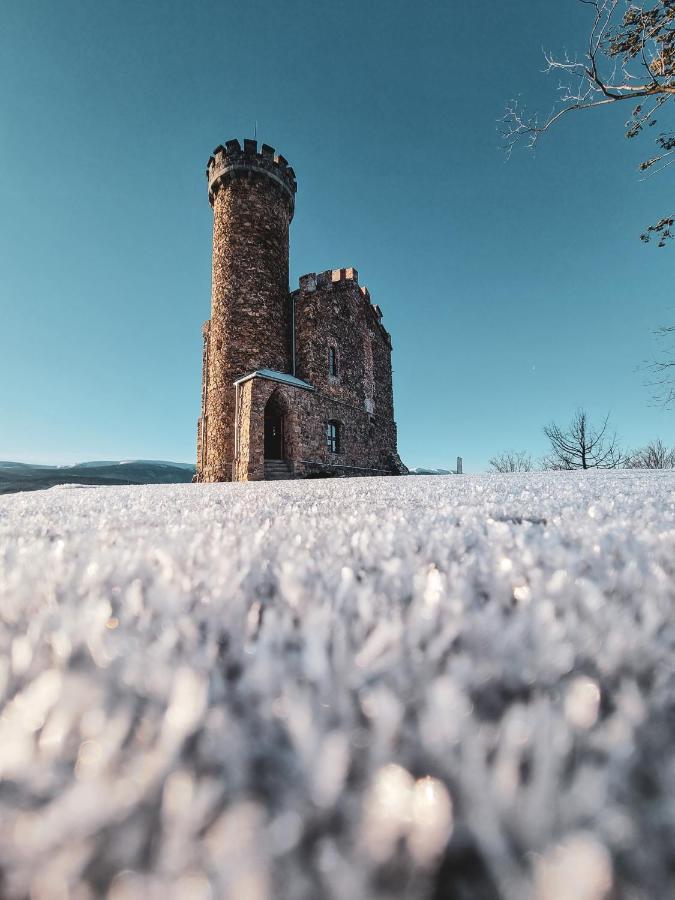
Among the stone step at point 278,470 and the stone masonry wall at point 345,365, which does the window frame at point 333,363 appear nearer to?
the stone masonry wall at point 345,365

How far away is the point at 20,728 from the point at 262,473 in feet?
33.6

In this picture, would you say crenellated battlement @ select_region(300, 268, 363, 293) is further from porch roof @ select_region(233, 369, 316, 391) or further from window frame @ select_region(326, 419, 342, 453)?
window frame @ select_region(326, 419, 342, 453)

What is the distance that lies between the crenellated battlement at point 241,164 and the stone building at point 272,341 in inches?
1.4

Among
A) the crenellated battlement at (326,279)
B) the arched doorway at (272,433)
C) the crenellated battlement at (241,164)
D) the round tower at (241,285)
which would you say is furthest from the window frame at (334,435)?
the crenellated battlement at (241,164)

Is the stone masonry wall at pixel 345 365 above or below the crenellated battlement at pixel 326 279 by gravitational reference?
below

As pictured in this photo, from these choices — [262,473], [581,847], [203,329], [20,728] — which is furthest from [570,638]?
[203,329]

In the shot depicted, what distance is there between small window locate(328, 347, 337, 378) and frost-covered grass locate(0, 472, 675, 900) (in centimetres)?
1357

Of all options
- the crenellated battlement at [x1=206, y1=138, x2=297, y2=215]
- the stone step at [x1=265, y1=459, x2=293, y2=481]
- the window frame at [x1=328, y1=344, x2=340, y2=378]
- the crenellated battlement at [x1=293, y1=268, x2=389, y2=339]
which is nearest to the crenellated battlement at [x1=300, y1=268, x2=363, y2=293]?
the crenellated battlement at [x1=293, y1=268, x2=389, y2=339]

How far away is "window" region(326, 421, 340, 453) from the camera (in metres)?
13.3

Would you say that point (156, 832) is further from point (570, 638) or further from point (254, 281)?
point (254, 281)

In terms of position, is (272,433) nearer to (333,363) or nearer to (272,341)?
(272,341)

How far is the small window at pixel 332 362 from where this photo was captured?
44.8ft

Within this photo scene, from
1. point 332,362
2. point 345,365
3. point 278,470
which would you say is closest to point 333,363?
point 332,362

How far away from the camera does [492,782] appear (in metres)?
0.18
